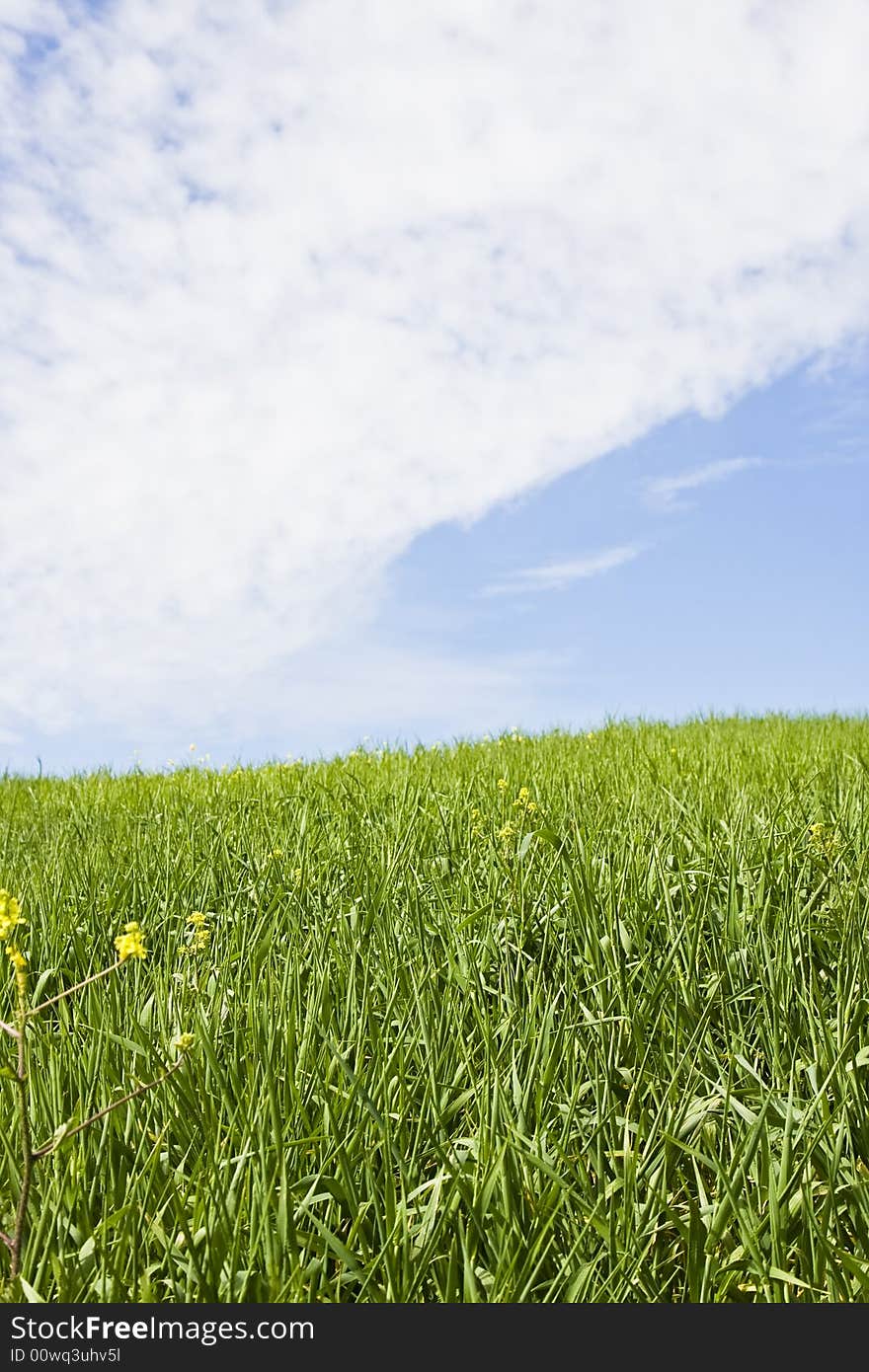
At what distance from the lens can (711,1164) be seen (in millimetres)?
1965

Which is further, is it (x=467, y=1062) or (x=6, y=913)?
(x=467, y=1062)

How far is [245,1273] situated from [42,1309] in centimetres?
33

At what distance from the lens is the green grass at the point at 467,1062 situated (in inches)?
70.7

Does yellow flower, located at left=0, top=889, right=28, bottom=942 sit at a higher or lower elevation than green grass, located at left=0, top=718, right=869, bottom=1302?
higher

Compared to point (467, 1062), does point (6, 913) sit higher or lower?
higher

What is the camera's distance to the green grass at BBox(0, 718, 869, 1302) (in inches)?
70.7

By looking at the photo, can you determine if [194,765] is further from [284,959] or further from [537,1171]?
[537,1171]

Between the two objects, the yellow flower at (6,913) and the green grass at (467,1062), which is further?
the green grass at (467,1062)

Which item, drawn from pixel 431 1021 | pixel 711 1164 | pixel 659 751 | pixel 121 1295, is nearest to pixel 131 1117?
pixel 121 1295

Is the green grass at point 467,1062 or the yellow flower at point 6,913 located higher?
the yellow flower at point 6,913

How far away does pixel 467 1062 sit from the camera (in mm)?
2289

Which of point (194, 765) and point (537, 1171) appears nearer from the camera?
point (537, 1171)

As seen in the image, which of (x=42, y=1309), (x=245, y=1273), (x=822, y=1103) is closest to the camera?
(x=42, y=1309)

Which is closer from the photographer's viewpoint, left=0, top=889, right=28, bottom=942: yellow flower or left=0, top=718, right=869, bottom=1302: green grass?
left=0, top=889, right=28, bottom=942: yellow flower
